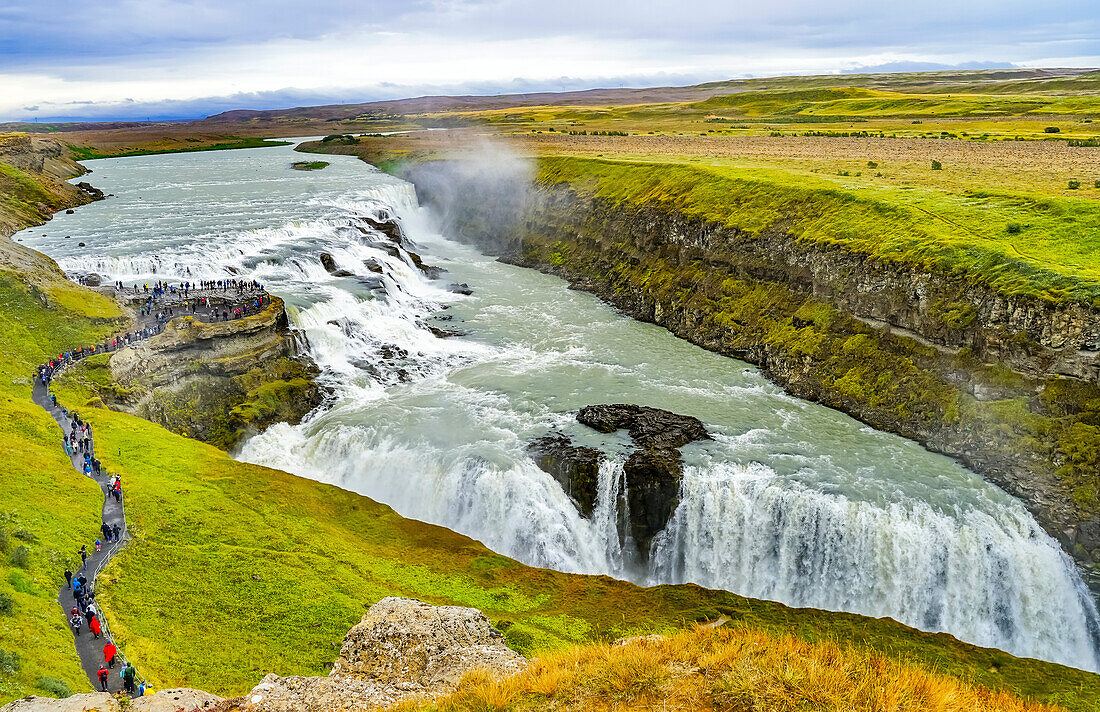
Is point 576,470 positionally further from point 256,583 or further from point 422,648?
point 422,648

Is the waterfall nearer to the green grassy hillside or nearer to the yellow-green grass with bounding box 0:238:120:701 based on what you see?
the green grassy hillside

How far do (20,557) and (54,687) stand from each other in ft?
22.1

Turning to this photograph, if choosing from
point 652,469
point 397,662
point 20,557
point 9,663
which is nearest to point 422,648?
point 397,662

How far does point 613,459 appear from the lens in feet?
A: 102

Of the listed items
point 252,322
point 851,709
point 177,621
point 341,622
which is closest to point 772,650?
point 851,709

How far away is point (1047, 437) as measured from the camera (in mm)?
28969

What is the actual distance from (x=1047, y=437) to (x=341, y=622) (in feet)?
92.9

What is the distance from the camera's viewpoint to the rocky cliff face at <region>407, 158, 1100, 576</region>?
2859 centimetres

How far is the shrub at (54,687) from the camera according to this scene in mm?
15086

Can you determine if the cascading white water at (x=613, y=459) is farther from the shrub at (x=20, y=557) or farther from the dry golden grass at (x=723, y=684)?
the shrub at (x=20, y=557)

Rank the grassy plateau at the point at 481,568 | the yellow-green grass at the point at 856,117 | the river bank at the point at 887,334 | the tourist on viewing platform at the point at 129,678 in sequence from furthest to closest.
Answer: the yellow-green grass at the point at 856,117 < the river bank at the point at 887,334 < the tourist on viewing platform at the point at 129,678 < the grassy plateau at the point at 481,568

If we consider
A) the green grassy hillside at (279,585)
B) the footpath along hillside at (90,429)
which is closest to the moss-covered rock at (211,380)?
the footpath along hillside at (90,429)

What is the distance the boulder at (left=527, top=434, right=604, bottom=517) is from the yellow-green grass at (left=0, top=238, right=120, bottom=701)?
17.2m

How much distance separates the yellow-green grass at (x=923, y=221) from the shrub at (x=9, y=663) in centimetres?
3724
